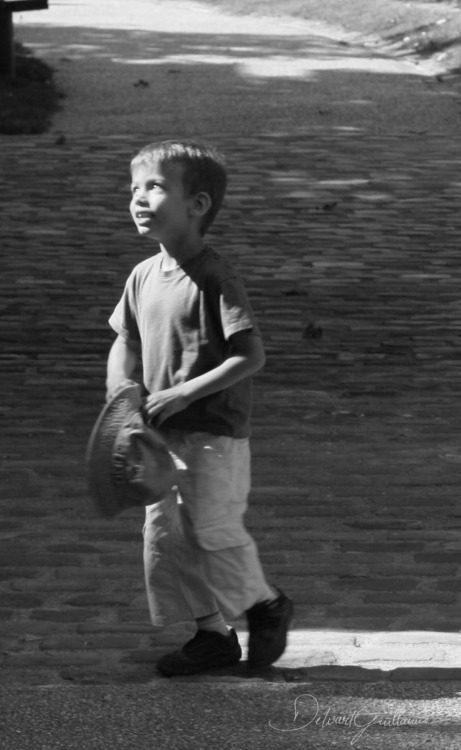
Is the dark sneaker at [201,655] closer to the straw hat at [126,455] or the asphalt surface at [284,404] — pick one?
the asphalt surface at [284,404]

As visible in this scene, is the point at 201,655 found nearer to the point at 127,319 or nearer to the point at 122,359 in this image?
the point at 122,359

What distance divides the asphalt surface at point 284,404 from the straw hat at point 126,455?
52 cm

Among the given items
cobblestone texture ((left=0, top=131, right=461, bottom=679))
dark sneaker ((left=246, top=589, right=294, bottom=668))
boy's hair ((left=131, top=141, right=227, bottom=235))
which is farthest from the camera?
cobblestone texture ((left=0, top=131, right=461, bottom=679))

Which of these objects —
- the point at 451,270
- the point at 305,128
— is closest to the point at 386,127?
the point at 305,128

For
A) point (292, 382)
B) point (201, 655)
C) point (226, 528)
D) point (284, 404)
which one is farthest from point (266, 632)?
point (292, 382)

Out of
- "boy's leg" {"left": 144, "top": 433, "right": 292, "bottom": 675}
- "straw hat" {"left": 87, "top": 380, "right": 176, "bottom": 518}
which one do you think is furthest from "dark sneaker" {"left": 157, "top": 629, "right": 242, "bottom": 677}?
"straw hat" {"left": 87, "top": 380, "right": 176, "bottom": 518}

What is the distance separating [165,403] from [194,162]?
0.65 m

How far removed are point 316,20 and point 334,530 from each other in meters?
19.9

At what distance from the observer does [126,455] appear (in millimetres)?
3424

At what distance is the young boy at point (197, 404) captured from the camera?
352 cm

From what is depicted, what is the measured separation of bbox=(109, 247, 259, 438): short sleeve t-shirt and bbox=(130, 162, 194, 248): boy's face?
0.36 feet

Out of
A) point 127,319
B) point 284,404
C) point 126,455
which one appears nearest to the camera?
point 126,455

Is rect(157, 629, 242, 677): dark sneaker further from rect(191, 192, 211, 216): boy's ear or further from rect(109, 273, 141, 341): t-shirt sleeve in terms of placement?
rect(191, 192, 211, 216): boy's ear

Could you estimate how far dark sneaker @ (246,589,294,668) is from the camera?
3631 millimetres
